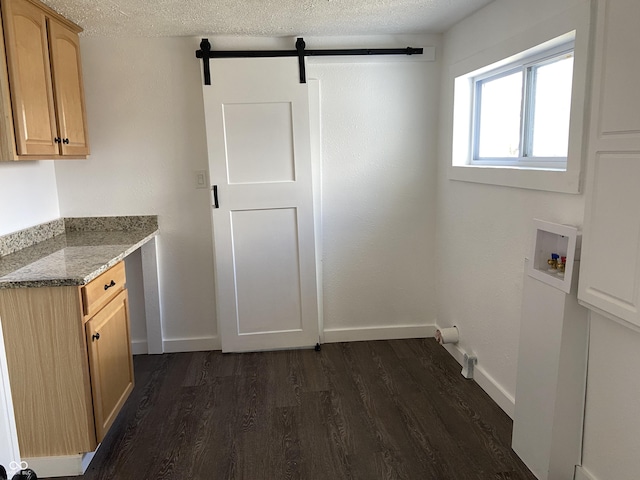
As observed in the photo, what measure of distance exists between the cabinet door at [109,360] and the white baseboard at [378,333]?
1458mm

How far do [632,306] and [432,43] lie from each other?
93.0 inches

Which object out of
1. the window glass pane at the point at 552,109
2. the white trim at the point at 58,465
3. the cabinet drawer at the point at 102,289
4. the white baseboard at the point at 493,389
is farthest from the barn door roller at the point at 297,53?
the white trim at the point at 58,465

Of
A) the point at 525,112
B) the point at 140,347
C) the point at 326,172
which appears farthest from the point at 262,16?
the point at 140,347

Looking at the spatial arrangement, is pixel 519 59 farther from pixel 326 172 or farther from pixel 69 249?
pixel 69 249

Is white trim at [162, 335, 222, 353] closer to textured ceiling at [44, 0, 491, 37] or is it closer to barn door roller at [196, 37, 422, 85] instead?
barn door roller at [196, 37, 422, 85]

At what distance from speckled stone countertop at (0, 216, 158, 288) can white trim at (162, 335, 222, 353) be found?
31.4 inches

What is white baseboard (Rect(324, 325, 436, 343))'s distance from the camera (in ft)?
11.8

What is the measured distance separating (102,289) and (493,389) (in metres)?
2.09

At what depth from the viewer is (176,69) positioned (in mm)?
3197

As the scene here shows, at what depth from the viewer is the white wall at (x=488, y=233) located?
2250 mm

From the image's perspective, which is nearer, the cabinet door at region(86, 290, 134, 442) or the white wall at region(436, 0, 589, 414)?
the cabinet door at region(86, 290, 134, 442)

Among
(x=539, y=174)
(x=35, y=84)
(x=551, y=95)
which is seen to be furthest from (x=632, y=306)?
(x=35, y=84)

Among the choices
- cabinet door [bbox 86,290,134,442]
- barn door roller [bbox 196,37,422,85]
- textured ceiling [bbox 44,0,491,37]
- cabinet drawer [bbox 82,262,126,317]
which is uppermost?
textured ceiling [bbox 44,0,491,37]

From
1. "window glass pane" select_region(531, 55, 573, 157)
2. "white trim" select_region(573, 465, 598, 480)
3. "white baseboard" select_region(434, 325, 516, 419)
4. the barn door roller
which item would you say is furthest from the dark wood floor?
the barn door roller
